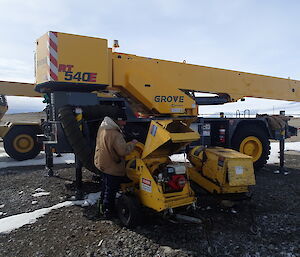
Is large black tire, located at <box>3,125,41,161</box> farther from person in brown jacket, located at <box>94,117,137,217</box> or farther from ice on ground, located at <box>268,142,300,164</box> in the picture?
ice on ground, located at <box>268,142,300,164</box>

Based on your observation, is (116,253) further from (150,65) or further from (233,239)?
(150,65)

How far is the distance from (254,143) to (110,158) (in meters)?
5.30

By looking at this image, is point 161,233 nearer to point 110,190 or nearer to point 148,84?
point 110,190

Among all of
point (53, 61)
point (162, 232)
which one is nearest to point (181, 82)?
point (53, 61)

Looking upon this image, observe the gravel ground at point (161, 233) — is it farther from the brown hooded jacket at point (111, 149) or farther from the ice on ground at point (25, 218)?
the brown hooded jacket at point (111, 149)

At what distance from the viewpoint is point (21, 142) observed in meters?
9.10

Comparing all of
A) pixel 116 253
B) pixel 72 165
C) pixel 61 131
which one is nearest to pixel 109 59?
pixel 61 131

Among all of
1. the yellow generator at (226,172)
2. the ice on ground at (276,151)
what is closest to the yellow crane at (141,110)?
the yellow generator at (226,172)

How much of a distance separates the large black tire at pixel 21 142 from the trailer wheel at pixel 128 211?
6.35m

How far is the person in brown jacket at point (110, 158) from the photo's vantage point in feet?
12.9

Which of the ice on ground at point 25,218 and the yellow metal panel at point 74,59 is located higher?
the yellow metal panel at point 74,59

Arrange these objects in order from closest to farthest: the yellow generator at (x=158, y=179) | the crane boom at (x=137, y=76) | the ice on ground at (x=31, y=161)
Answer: the yellow generator at (x=158, y=179), the crane boom at (x=137, y=76), the ice on ground at (x=31, y=161)

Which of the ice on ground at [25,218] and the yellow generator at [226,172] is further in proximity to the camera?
the yellow generator at [226,172]

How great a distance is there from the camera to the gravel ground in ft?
10.4
